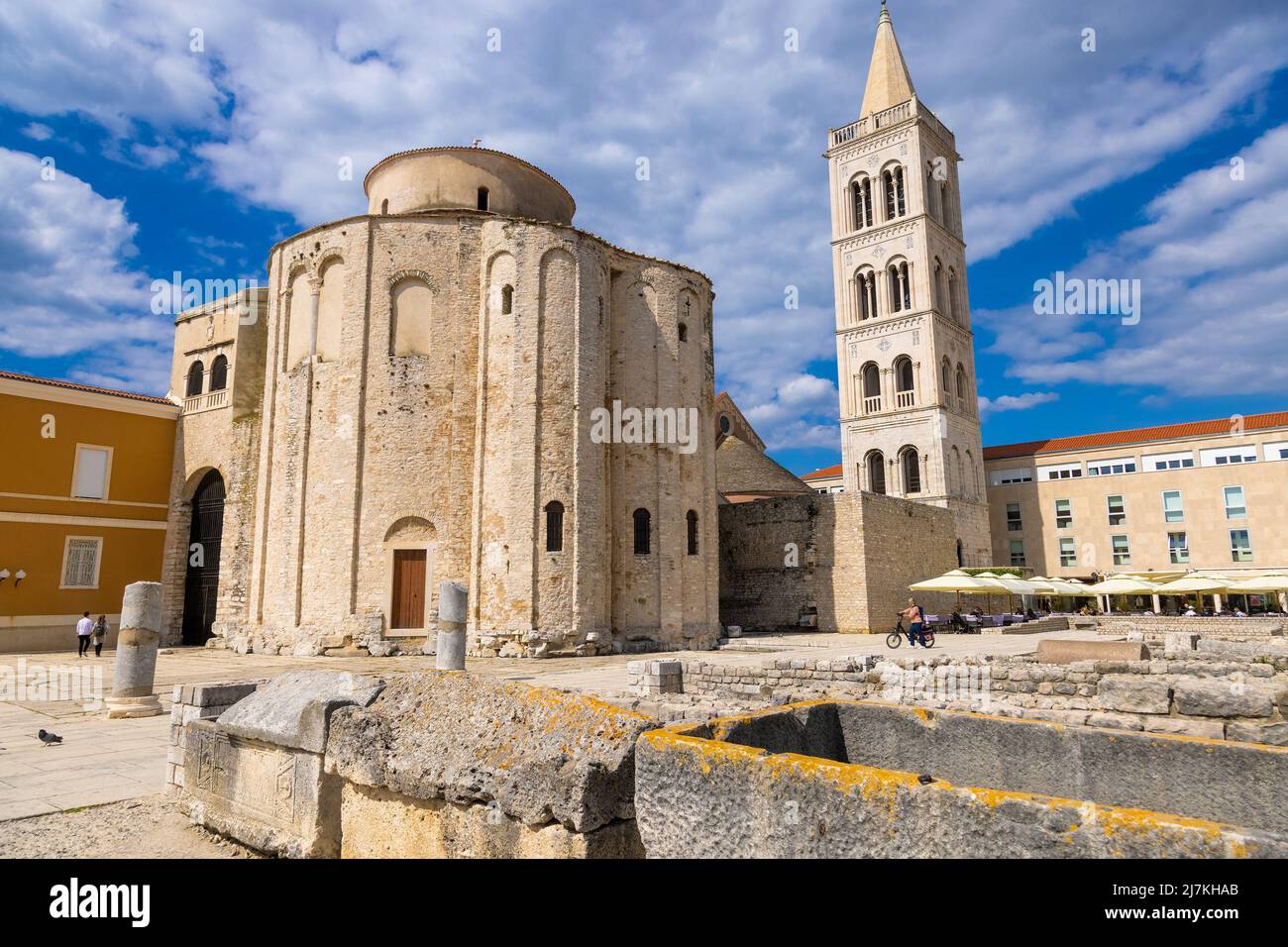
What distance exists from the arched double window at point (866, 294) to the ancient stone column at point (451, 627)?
36.0 meters

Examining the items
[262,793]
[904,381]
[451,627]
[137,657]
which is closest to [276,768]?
[262,793]

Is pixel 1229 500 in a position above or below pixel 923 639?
above

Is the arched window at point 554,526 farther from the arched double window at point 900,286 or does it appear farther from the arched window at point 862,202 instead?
the arched window at point 862,202

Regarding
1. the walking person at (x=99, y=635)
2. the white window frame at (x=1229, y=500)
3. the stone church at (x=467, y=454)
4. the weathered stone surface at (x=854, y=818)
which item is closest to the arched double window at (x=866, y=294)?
the stone church at (x=467, y=454)

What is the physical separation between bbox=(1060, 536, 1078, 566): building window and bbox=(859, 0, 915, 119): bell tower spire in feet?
92.0

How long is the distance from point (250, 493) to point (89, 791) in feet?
65.5

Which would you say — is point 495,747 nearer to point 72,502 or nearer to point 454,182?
point 454,182

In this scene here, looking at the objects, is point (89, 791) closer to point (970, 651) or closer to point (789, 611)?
point (970, 651)

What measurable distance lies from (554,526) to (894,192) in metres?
33.9

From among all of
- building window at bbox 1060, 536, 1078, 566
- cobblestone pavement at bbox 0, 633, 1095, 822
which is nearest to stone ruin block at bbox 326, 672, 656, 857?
cobblestone pavement at bbox 0, 633, 1095, 822

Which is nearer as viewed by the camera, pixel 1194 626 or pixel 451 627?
pixel 451 627

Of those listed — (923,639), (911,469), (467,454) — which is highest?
(911,469)

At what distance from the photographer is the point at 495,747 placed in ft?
12.0
